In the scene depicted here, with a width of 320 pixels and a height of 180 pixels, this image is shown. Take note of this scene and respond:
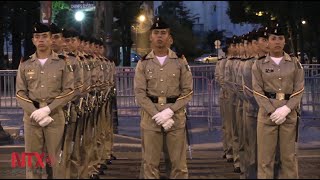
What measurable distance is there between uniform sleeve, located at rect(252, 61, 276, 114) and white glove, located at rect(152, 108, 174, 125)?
1051 mm

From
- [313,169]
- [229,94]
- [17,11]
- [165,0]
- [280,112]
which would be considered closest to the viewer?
[280,112]

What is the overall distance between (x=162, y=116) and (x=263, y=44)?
6.10 ft

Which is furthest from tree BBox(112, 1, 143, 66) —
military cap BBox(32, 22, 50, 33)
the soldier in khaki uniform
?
the soldier in khaki uniform

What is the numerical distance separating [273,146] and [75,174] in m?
2.42

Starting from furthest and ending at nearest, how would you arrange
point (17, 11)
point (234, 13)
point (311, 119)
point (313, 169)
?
point (234, 13), point (17, 11), point (311, 119), point (313, 169)

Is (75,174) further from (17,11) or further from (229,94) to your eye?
(17,11)

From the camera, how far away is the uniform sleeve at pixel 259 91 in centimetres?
728

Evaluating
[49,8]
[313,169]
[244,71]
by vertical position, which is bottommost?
[313,169]

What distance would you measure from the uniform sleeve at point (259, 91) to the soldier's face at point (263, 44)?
17.3 inches

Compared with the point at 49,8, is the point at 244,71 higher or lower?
lower

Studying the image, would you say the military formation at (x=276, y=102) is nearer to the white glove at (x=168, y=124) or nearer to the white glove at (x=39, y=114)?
the white glove at (x=168, y=124)

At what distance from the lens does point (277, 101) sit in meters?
7.31

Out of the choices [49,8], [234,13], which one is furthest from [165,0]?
[49,8]

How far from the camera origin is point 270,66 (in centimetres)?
734
